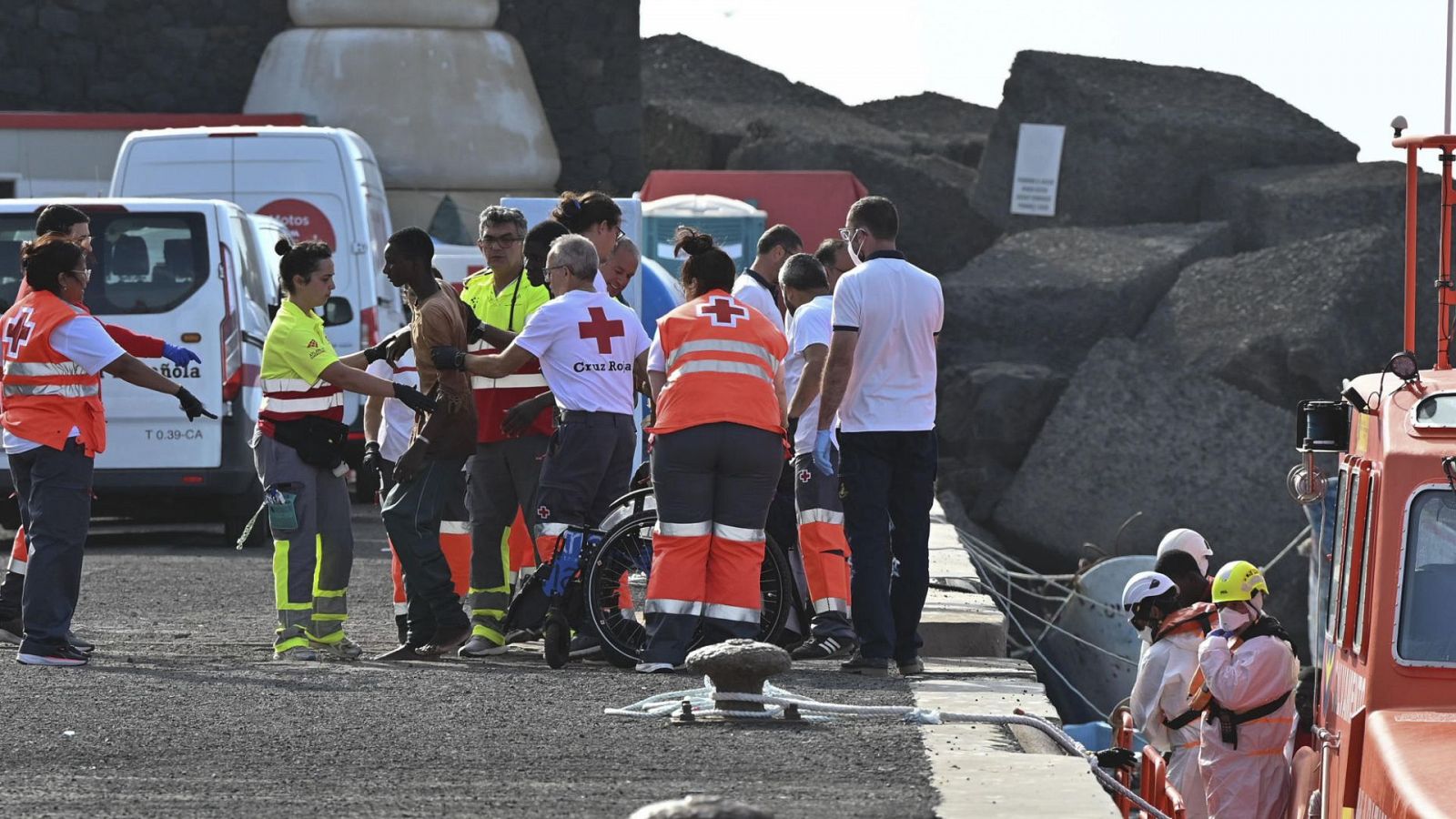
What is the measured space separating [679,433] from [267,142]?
10.4m

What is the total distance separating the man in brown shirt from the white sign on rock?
20.5 meters

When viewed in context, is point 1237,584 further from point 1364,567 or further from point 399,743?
point 399,743

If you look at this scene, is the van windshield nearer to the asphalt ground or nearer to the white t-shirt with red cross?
the asphalt ground

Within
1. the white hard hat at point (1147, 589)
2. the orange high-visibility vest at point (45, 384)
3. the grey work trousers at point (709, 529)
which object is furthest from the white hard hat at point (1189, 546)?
the orange high-visibility vest at point (45, 384)

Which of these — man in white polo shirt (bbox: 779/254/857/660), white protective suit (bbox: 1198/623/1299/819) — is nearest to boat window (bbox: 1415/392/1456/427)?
white protective suit (bbox: 1198/623/1299/819)

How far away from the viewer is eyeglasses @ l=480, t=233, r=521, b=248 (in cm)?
1075

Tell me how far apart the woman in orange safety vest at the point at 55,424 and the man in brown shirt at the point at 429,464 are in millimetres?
896

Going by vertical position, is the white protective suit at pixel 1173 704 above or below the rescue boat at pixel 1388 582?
below

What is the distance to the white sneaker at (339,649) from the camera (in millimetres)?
10203

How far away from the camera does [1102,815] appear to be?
666cm

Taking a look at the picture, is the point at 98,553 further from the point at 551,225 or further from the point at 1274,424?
the point at 1274,424

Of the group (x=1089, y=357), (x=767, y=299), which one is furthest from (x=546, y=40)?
(x=767, y=299)

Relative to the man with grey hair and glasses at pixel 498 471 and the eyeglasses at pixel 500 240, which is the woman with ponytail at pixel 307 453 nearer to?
the man with grey hair and glasses at pixel 498 471

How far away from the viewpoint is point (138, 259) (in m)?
15.3
